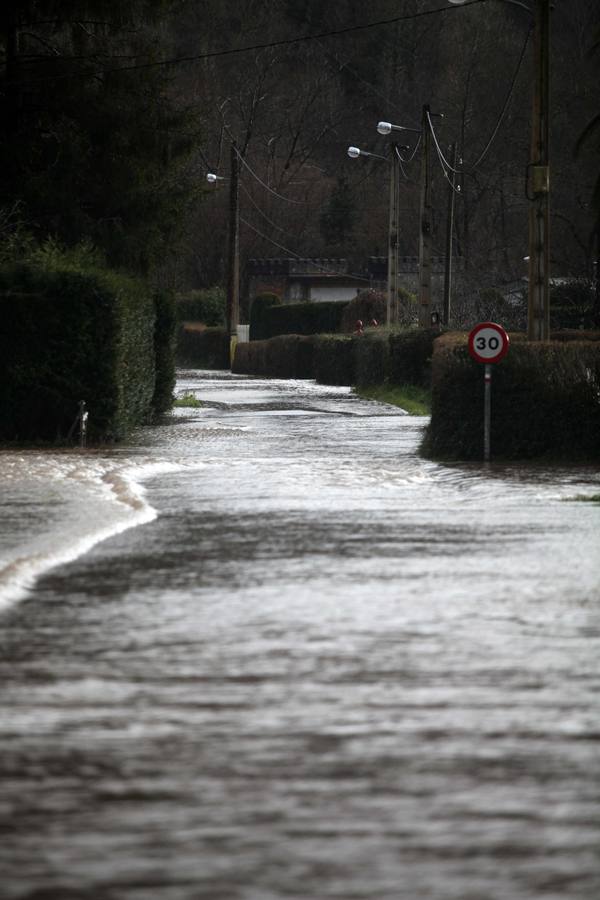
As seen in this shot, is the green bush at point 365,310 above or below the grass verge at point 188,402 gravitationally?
above

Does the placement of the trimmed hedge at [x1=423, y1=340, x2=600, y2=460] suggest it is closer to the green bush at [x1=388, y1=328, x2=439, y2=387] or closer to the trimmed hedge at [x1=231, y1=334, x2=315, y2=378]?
the green bush at [x1=388, y1=328, x2=439, y2=387]

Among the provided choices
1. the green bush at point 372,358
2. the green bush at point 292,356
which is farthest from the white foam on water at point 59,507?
the green bush at point 292,356

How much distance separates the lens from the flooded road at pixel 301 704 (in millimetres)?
5680

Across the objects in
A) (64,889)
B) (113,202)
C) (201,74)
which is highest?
(201,74)

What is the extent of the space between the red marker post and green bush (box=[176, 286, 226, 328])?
68.4m

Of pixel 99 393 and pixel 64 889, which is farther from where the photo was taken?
pixel 99 393

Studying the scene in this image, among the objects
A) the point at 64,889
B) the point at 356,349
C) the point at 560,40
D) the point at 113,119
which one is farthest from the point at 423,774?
the point at 560,40

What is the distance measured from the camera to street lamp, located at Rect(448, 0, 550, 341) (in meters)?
26.6

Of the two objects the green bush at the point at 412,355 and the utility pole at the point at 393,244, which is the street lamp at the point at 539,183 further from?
the utility pole at the point at 393,244

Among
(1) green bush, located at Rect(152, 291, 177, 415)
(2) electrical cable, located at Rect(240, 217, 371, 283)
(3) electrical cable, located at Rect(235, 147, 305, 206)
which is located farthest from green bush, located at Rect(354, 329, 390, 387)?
(2) electrical cable, located at Rect(240, 217, 371, 283)

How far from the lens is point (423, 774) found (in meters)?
6.72

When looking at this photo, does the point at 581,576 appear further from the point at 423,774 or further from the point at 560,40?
the point at 560,40

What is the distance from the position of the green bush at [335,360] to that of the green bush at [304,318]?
82.3 feet

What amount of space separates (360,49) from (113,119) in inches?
2705
